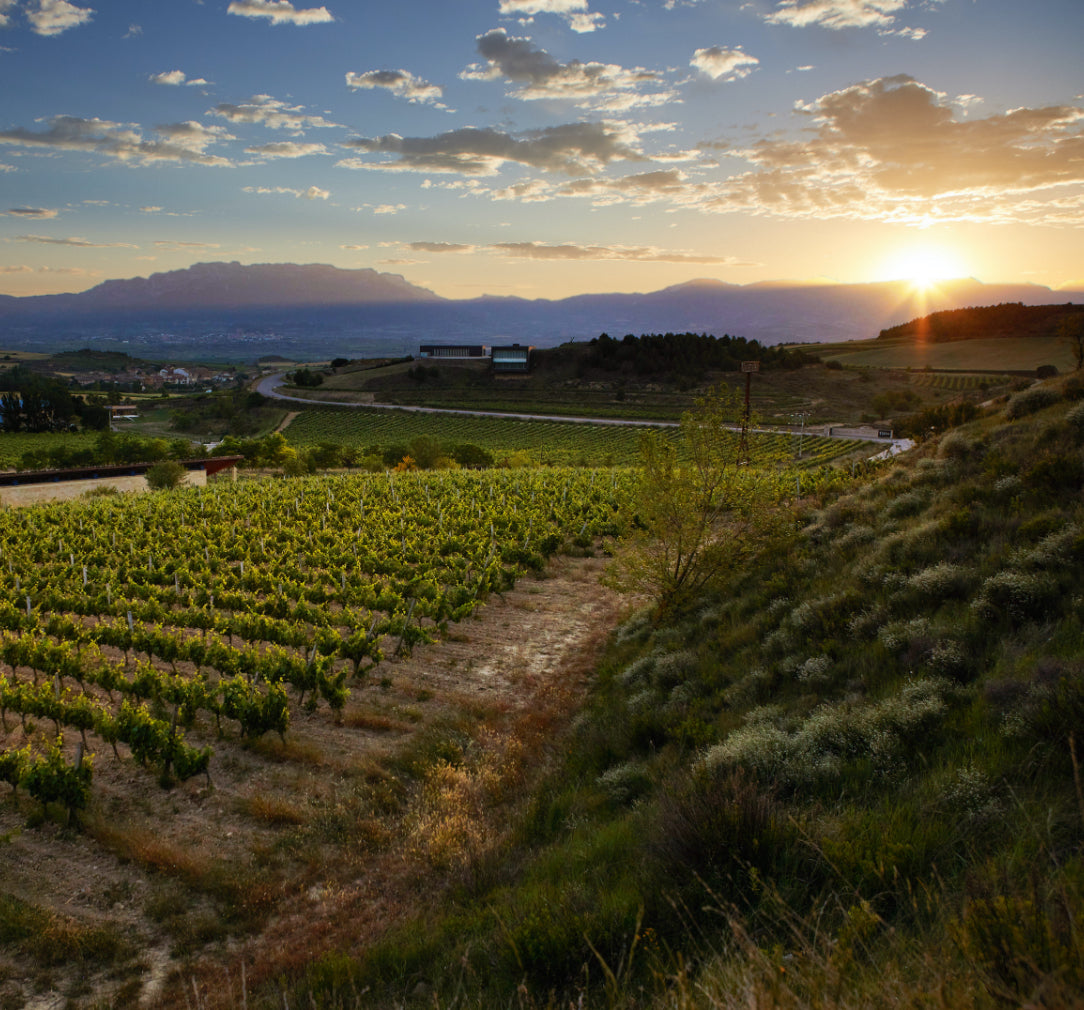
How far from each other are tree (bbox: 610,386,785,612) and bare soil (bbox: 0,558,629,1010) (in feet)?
12.1

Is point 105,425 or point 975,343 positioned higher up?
point 975,343

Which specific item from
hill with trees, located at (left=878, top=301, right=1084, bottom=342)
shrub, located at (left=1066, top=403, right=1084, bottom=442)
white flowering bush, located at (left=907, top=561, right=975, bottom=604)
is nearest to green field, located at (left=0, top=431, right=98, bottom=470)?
white flowering bush, located at (left=907, top=561, right=975, bottom=604)

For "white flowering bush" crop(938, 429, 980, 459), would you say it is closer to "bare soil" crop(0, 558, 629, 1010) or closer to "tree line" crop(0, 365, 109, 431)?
"bare soil" crop(0, 558, 629, 1010)

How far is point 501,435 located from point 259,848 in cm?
8748

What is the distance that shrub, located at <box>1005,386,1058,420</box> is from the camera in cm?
1861

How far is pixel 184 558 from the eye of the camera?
82.3ft

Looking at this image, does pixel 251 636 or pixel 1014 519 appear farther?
pixel 251 636

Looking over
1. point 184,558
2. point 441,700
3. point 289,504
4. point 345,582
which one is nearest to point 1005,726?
point 441,700

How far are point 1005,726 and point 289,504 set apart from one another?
3345 centimetres

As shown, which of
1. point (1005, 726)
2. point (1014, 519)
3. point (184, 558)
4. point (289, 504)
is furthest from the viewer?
point (289, 504)

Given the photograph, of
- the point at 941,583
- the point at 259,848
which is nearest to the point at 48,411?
the point at 259,848

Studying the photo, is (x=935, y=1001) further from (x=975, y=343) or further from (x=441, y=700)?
(x=975, y=343)

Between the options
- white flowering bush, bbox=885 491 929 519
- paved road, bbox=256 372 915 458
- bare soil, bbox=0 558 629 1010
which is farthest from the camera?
paved road, bbox=256 372 915 458

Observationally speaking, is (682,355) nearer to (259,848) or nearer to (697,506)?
(697,506)
